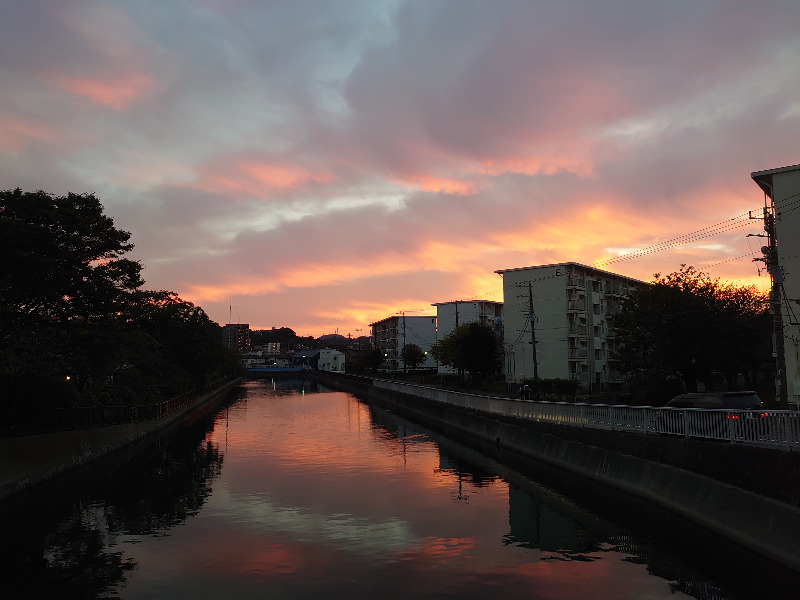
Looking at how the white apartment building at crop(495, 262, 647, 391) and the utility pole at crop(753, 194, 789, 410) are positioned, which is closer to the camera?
the utility pole at crop(753, 194, 789, 410)

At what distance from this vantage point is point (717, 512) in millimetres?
17250

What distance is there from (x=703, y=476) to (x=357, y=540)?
10.5m

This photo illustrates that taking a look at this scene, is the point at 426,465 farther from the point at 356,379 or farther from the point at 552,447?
the point at 356,379

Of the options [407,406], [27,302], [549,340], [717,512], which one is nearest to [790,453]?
[717,512]

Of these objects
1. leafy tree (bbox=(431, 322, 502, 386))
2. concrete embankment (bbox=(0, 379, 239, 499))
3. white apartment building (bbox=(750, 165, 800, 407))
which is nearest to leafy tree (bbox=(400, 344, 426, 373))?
leafy tree (bbox=(431, 322, 502, 386))

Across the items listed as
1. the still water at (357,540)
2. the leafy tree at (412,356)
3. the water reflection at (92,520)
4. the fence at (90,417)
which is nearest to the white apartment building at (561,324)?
the leafy tree at (412,356)

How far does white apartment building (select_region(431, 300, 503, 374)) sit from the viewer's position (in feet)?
527

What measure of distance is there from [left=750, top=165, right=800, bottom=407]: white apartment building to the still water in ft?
86.2

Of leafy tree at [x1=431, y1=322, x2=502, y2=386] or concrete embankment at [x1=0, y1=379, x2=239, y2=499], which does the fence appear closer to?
concrete embankment at [x1=0, y1=379, x2=239, y2=499]

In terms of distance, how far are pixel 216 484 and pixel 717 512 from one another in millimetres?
21155

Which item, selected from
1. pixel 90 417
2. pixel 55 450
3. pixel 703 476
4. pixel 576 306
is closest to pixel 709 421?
pixel 703 476

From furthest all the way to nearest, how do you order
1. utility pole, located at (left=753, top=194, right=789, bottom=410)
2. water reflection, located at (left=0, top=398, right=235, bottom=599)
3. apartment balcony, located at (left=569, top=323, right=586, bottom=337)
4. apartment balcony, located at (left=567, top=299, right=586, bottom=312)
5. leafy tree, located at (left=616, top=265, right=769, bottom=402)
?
apartment balcony, located at (left=567, top=299, right=586, bottom=312)
apartment balcony, located at (left=569, top=323, right=586, bottom=337)
leafy tree, located at (left=616, top=265, right=769, bottom=402)
utility pole, located at (left=753, top=194, right=789, bottom=410)
water reflection, located at (left=0, top=398, right=235, bottom=599)

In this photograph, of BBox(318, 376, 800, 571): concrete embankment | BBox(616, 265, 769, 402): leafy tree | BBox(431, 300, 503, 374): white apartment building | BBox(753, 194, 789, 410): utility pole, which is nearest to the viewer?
BBox(318, 376, 800, 571): concrete embankment

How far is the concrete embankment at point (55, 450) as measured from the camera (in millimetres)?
25000
